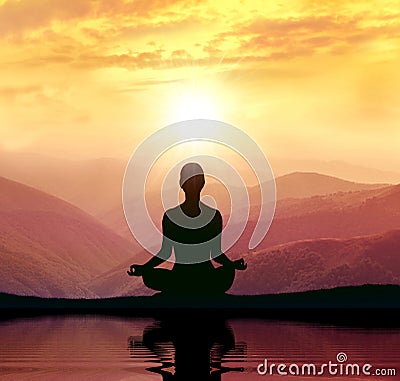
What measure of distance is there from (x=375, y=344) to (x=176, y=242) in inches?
359

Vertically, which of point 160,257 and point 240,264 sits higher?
point 160,257

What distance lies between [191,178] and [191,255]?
271 cm

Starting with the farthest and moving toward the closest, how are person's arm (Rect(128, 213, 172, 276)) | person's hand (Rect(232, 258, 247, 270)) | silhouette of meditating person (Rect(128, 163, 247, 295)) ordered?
silhouette of meditating person (Rect(128, 163, 247, 295))
person's arm (Rect(128, 213, 172, 276))
person's hand (Rect(232, 258, 247, 270))

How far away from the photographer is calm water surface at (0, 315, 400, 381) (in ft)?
60.7

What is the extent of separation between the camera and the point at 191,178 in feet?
95.7

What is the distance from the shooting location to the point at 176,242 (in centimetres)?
3014
